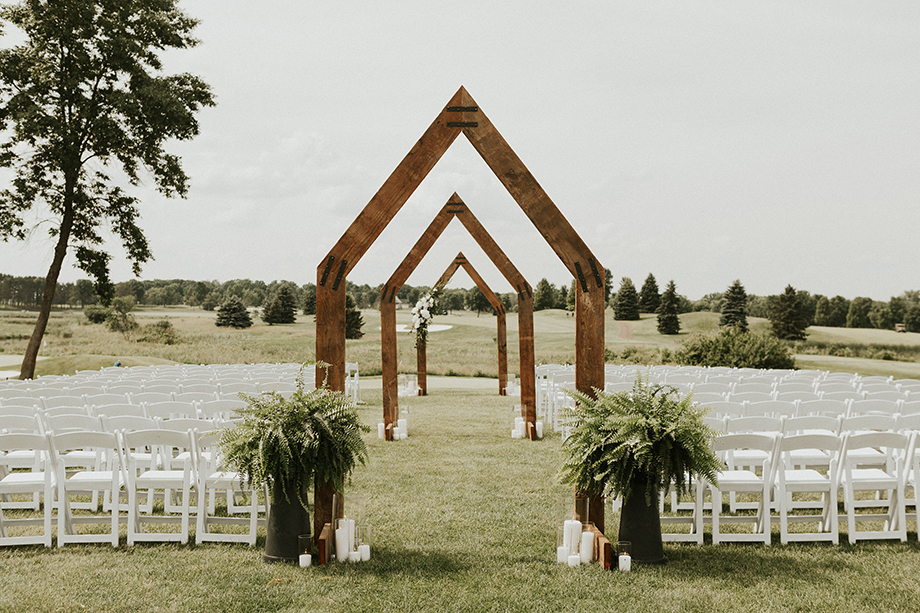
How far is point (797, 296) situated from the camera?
2344 inches

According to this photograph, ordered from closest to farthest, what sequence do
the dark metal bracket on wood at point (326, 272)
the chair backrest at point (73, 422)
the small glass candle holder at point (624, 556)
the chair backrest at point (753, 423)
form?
the small glass candle holder at point (624, 556) < the dark metal bracket on wood at point (326, 272) < the chair backrest at point (753, 423) < the chair backrest at point (73, 422)

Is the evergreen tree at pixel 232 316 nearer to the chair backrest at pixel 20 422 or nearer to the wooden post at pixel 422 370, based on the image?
the wooden post at pixel 422 370

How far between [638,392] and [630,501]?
1.02m

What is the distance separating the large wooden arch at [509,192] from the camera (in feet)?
20.6

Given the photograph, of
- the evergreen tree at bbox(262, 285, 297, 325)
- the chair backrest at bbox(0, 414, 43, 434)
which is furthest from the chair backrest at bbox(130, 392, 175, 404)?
the evergreen tree at bbox(262, 285, 297, 325)

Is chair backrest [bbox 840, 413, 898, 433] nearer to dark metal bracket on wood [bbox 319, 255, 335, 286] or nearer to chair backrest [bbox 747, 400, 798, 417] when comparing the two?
chair backrest [bbox 747, 400, 798, 417]

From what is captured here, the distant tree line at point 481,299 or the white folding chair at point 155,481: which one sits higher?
the distant tree line at point 481,299

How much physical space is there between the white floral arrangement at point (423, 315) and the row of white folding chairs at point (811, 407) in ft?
40.4

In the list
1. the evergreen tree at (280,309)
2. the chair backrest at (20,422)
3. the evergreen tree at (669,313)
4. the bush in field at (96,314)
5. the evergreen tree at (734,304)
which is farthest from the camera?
the evergreen tree at (280,309)

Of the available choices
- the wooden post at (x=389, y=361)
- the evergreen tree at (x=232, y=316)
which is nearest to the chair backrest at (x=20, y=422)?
the wooden post at (x=389, y=361)

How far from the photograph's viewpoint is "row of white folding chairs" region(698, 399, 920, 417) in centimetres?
848

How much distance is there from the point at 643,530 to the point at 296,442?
312 cm

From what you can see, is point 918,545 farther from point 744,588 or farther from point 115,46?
point 115,46

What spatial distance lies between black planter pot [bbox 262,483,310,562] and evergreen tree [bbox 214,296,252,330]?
199 feet
